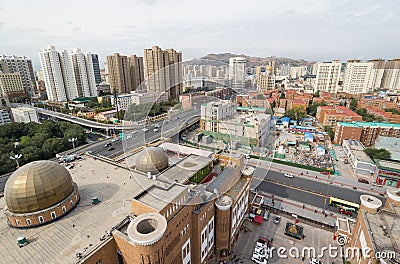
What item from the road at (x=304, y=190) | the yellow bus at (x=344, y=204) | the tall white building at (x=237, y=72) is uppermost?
the tall white building at (x=237, y=72)

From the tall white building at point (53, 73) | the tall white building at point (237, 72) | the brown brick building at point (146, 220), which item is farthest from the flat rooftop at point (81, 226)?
the tall white building at point (53, 73)

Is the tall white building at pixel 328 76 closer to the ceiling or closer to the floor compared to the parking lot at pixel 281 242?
closer to the ceiling

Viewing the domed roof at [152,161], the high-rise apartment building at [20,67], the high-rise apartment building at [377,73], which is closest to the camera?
the domed roof at [152,161]

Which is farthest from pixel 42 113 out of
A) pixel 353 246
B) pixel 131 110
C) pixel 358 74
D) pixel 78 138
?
pixel 358 74

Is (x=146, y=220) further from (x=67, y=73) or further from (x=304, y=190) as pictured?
(x=67, y=73)

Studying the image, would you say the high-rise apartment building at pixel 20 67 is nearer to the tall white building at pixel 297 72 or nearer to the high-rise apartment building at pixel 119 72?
the high-rise apartment building at pixel 119 72

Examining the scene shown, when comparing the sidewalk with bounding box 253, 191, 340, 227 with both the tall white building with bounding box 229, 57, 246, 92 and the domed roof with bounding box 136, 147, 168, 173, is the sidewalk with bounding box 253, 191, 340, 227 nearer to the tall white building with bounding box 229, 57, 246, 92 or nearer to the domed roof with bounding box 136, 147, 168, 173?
the domed roof with bounding box 136, 147, 168, 173
